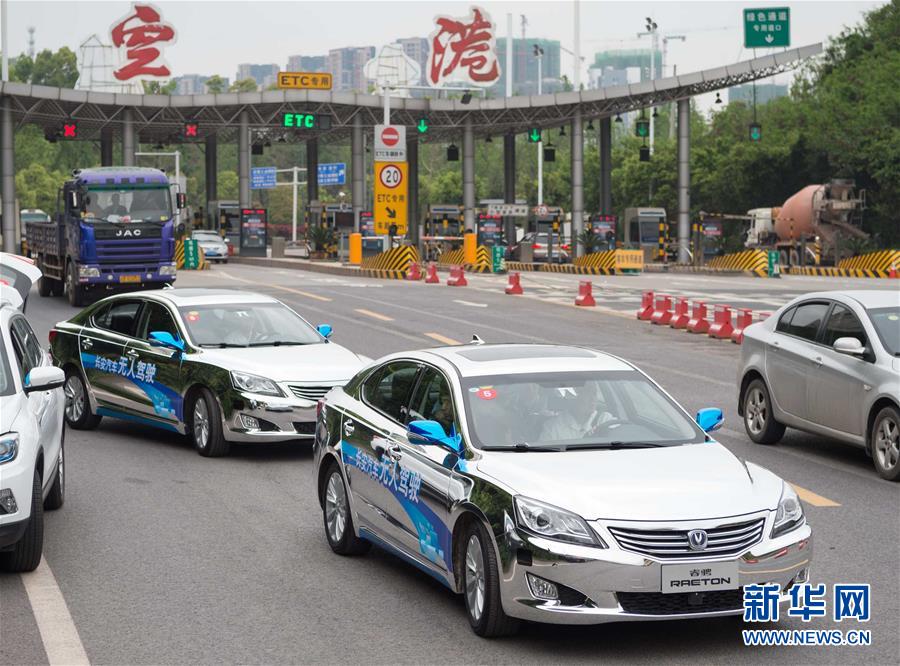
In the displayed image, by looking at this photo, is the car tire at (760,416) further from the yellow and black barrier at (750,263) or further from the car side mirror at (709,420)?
the yellow and black barrier at (750,263)

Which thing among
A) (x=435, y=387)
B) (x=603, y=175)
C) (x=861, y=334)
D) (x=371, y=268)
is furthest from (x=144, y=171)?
(x=603, y=175)

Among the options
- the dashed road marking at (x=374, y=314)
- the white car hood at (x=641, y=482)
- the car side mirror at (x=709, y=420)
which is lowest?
the dashed road marking at (x=374, y=314)

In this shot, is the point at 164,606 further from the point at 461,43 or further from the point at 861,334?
the point at 461,43

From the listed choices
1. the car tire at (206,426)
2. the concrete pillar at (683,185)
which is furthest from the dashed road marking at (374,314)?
the concrete pillar at (683,185)

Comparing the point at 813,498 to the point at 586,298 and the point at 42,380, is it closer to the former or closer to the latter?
the point at 42,380

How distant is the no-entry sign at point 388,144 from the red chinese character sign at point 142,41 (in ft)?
61.0

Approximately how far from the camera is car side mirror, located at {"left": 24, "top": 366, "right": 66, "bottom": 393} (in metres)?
9.12

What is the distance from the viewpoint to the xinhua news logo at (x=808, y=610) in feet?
23.1

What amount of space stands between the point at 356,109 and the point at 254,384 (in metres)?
63.8

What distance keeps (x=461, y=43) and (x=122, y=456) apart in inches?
2319

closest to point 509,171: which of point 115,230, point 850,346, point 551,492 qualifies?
point 115,230

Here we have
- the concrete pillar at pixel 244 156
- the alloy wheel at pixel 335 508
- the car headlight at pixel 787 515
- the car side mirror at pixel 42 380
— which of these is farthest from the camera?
the concrete pillar at pixel 244 156

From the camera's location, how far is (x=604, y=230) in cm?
7025

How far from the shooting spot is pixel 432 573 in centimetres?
808
